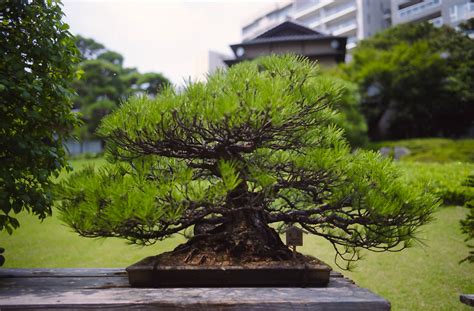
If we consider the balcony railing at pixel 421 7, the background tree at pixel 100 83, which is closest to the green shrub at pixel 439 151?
the balcony railing at pixel 421 7

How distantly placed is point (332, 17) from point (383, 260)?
2057cm

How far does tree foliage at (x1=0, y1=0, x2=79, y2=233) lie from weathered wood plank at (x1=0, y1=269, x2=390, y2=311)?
0.27 meters

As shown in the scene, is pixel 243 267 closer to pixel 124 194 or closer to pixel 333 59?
pixel 124 194

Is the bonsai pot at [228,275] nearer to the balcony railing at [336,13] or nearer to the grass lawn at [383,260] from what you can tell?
the grass lawn at [383,260]

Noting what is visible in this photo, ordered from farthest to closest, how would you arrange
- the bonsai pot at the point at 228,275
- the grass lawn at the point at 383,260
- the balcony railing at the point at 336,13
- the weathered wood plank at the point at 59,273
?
the balcony railing at the point at 336,13, the grass lawn at the point at 383,260, the weathered wood plank at the point at 59,273, the bonsai pot at the point at 228,275

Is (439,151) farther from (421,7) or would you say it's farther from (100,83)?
(100,83)

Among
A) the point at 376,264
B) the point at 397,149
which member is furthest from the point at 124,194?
the point at 397,149

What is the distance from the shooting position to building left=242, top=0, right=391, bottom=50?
50.3ft

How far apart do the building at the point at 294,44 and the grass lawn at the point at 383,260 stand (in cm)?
657

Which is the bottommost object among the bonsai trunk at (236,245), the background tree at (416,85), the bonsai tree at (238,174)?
the bonsai trunk at (236,245)

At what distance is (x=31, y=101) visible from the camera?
105cm

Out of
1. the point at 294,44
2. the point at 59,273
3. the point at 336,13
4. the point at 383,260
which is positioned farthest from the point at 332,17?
the point at 59,273

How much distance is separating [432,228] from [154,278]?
122 inches

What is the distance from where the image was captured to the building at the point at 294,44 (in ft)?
28.8
